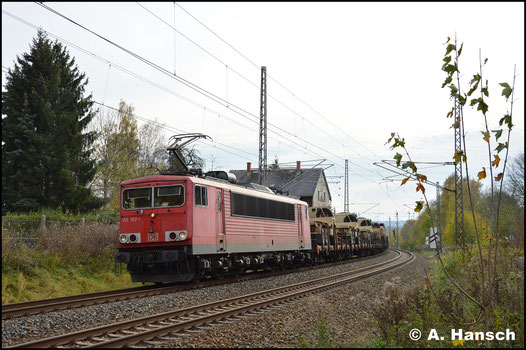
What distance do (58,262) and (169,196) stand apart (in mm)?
4260

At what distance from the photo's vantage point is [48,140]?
1109 inches

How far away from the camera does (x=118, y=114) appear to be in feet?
120

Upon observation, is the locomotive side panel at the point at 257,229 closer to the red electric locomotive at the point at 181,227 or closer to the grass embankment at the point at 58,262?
the red electric locomotive at the point at 181,227

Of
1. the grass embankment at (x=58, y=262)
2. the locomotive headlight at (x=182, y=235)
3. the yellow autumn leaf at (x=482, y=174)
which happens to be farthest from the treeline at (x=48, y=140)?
the yellow autumn leaf at (x=482, y=174)

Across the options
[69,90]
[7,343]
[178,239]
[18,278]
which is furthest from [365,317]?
[69,90]

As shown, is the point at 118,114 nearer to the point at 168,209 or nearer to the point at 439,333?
the point at 168,209

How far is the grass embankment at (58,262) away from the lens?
13.5m

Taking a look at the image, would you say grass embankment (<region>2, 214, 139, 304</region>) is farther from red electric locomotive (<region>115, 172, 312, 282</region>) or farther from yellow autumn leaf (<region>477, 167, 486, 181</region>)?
yellow autumn leaf (<region>477, 167, 486, 181</region>)

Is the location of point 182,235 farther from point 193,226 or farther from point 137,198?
point 137,198

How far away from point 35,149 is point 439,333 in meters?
25.3

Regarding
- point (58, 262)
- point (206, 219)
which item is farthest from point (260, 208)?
point (58, 262)

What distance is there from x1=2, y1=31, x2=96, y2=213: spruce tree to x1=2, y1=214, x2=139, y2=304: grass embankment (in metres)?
8.73

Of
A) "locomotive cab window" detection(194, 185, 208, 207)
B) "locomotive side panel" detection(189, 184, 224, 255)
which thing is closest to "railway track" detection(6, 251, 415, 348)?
"locomotive side panel" detection(189, 184, 224, 255)

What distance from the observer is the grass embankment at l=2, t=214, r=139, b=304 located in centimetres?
1354
